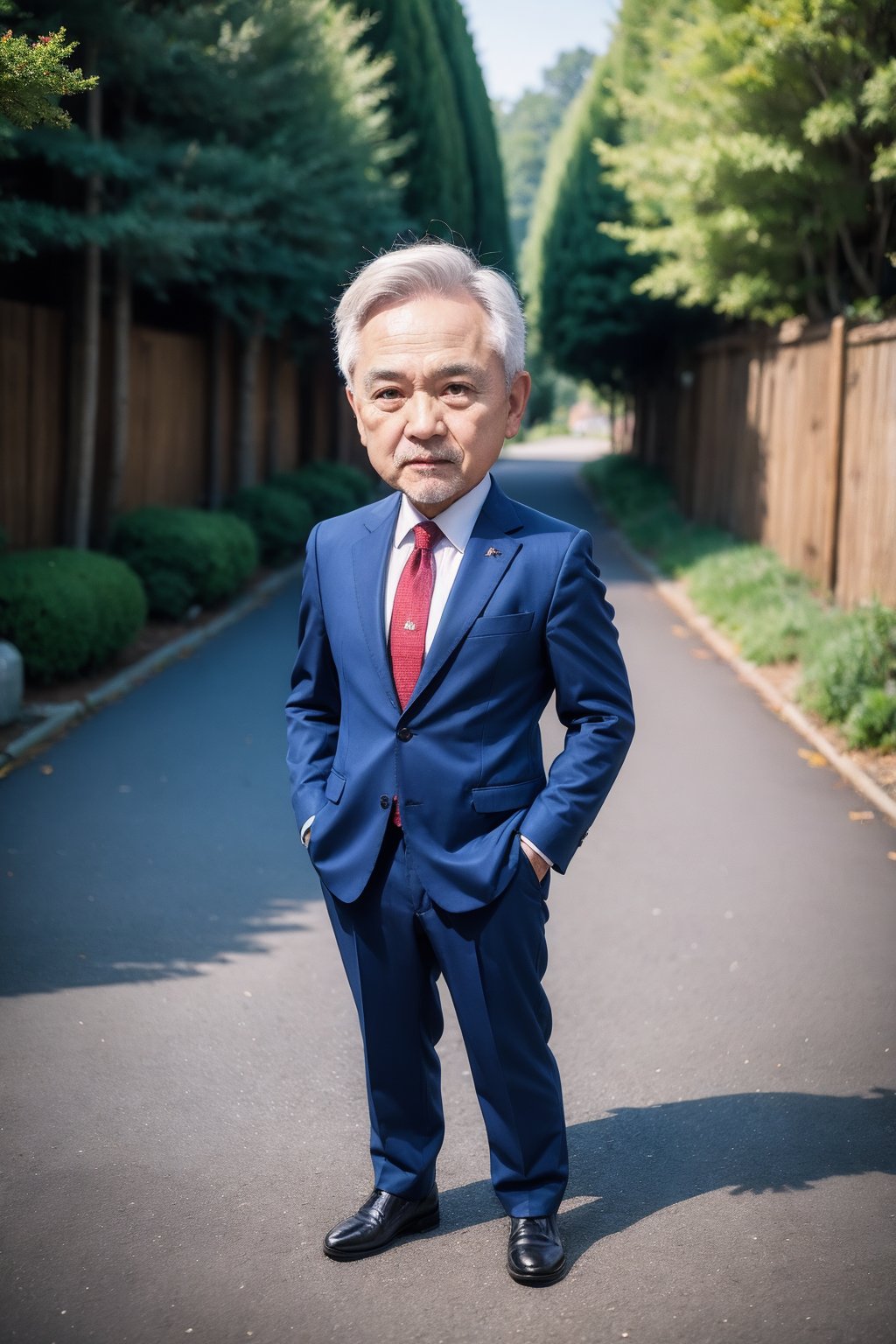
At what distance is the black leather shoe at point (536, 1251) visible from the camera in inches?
120

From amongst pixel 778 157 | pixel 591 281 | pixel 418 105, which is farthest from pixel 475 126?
pixel 778 157

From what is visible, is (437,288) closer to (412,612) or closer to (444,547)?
(444,547)

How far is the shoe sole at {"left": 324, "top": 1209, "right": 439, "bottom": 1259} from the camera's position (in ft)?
10.4

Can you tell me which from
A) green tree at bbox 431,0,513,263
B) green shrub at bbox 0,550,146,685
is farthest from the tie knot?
green tree at bbox 431,0,513,263

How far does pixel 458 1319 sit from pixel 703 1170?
0.92 m

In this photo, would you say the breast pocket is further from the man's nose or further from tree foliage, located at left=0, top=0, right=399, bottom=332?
tree foliage, located at left=0, top=0, right=399, bottom=332

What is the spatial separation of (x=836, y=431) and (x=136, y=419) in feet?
26.0

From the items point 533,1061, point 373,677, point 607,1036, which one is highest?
point 373,677

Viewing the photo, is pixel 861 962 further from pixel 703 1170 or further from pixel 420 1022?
pixel 420 1022

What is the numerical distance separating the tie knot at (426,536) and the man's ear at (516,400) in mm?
258

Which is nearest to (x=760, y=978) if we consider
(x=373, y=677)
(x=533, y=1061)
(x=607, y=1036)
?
(x=607, y=1036)

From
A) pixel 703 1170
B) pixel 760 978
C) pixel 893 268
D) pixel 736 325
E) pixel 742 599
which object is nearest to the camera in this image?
pixel 703 1170

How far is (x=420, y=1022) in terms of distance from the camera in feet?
10.5

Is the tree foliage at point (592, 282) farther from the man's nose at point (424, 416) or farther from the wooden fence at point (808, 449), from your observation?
the man's nose at point (424, 416)
